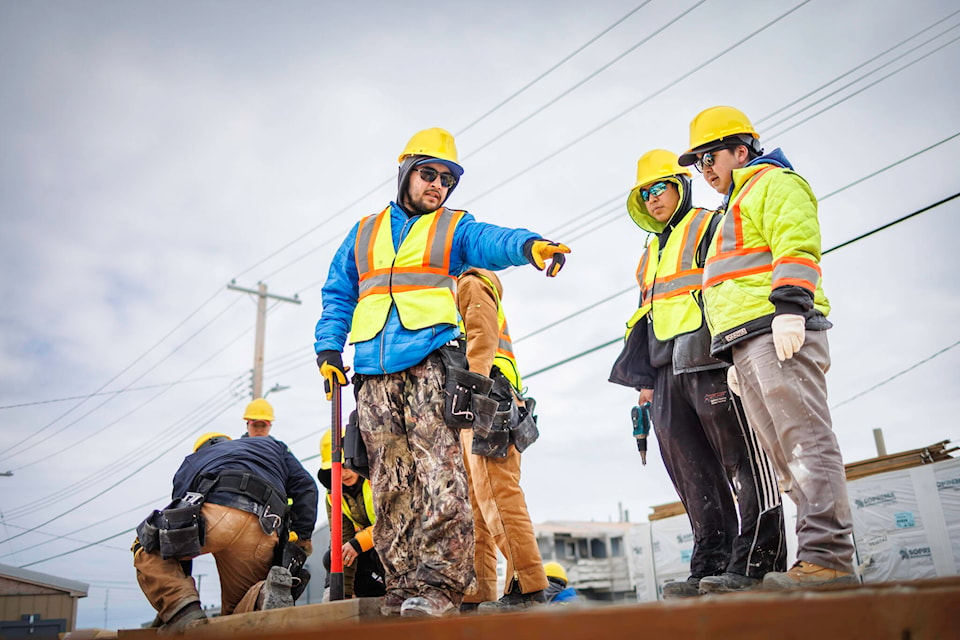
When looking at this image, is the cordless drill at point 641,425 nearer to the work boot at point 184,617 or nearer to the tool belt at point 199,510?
the tool belt at point 199,510

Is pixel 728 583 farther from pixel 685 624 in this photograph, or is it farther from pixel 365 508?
pixel 365 508

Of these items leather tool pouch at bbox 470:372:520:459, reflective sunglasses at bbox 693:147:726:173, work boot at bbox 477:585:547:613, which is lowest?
work boot at bbox 477:585:547:613

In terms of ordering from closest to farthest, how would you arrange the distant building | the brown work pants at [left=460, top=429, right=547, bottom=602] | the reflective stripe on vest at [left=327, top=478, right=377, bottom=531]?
the brown work pants at [left=460, top=429, right=547, bottom=602] → the reflective stripe on vest at [left=327, top=478, right=377, bottom=531] → the distant building

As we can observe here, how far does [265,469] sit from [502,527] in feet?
5.37

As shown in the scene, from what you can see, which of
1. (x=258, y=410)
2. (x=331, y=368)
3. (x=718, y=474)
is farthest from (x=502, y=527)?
(x=258, y=410)

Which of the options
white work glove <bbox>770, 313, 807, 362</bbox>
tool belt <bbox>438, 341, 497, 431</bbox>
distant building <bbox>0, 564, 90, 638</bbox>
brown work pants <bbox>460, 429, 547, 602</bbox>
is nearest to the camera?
white work glove <bbox>770, 313, 807, 362</bbox>

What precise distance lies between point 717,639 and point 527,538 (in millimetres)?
3476

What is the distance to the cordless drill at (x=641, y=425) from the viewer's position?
455cm

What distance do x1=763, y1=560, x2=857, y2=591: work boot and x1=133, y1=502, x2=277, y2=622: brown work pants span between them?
289cm

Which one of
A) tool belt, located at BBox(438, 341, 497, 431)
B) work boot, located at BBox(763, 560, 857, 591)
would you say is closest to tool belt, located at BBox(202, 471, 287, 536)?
tool belt, located at BBox(438, 341, 497, 431)

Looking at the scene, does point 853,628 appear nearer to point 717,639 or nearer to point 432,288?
point 717,639

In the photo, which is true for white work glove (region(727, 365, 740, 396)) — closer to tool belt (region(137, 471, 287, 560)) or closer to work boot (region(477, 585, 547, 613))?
work boot (region(477, 585, 547, 613))

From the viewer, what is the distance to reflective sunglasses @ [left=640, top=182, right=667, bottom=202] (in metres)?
4.49

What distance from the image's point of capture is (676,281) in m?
4.13
